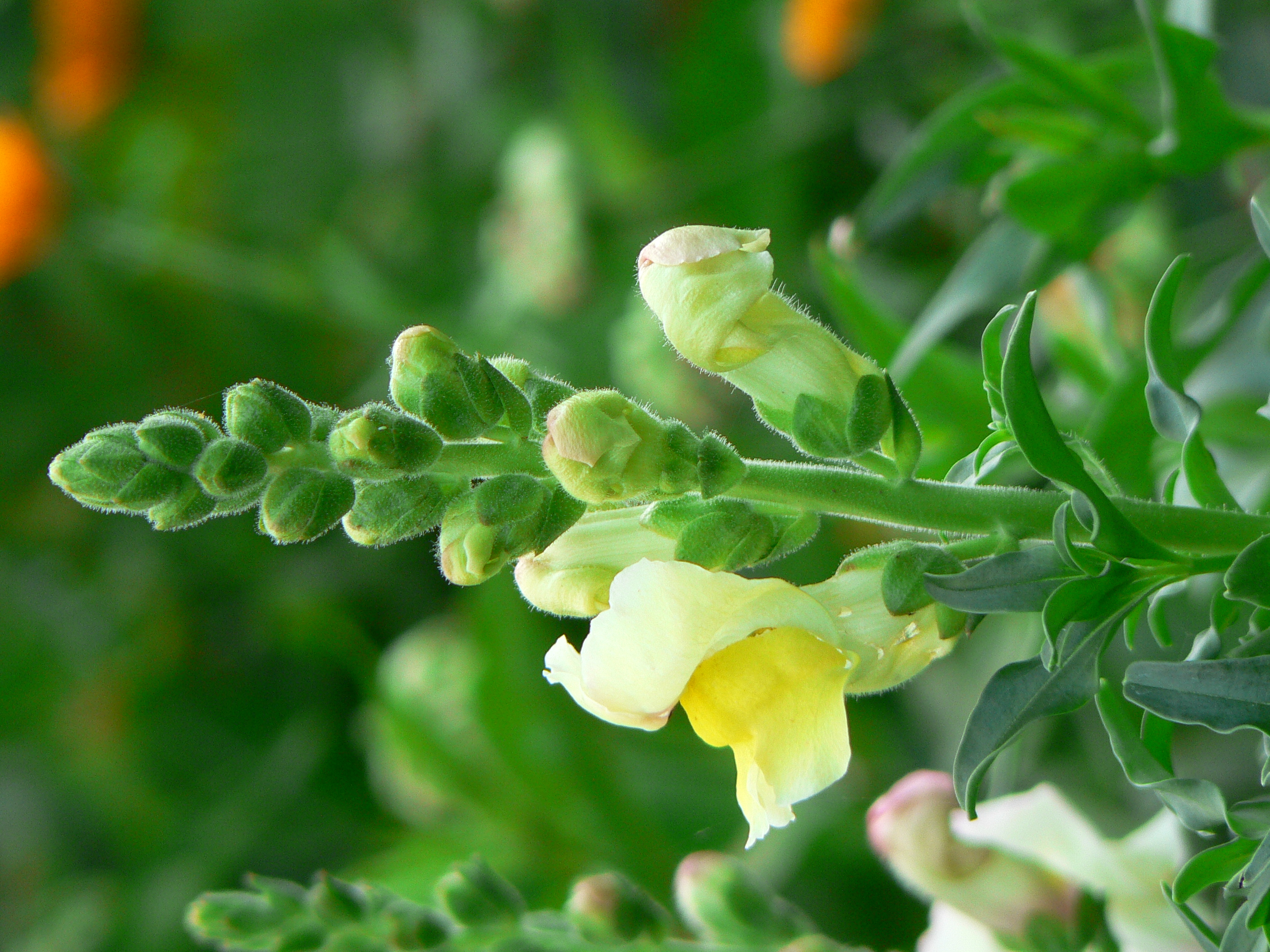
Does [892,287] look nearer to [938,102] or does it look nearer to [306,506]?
[938,102]

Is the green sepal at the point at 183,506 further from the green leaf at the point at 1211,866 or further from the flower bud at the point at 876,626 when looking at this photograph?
the green leaf at the point at 1211,866

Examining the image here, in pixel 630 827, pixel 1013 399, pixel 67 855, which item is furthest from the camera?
pixel 67 855

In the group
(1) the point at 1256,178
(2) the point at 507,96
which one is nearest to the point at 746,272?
(1) the point at 1256,178

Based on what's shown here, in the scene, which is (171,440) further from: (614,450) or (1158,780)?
(1158,780)

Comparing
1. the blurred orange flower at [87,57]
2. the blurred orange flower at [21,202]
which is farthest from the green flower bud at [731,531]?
the blurred orange flower at [87,57]

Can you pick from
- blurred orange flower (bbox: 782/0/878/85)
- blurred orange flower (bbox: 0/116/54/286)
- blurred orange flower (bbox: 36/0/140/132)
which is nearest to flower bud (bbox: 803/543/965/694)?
blurred orange flower (bbox: 782/0/878/85)

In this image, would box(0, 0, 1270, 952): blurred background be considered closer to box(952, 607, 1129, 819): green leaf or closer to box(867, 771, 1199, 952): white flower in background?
box(867, 771, 1199, 952): white flower in background

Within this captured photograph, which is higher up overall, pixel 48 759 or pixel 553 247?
pixel 553 247
